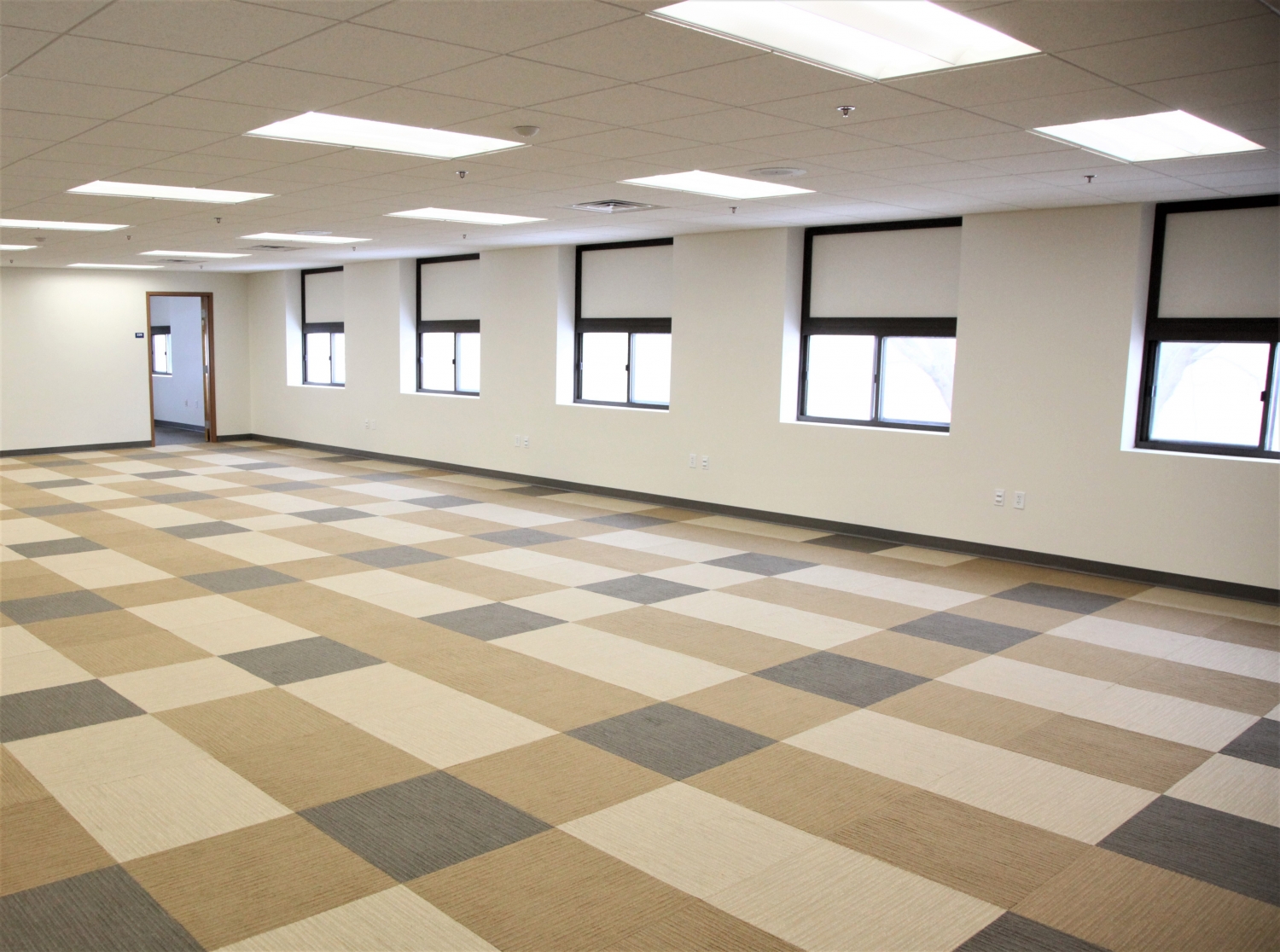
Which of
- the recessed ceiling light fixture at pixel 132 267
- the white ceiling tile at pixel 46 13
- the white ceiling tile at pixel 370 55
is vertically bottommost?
the recessed ceiling light fixture at pixel 132 267

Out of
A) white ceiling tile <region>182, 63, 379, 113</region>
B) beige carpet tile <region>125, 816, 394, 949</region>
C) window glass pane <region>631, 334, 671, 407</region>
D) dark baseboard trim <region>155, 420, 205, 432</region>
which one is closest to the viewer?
beige carpet tile <region>125, 816, 394, 949</region>

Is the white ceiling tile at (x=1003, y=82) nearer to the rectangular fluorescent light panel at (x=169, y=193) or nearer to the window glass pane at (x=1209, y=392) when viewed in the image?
the window glass pane at (x=1209, y=392)

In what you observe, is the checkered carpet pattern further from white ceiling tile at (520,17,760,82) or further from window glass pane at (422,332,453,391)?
window glass pane at (422,332,453,391)

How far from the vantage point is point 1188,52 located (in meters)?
3.66

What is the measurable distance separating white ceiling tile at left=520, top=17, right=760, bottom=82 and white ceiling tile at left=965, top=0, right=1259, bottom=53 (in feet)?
3.12

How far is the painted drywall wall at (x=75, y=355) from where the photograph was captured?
1453 cm

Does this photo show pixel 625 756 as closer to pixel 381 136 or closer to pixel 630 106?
pixel 630 106

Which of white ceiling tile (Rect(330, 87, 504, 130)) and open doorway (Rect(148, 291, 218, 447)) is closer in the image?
white ceiling tile (Rect(330, 87, 504, 130))

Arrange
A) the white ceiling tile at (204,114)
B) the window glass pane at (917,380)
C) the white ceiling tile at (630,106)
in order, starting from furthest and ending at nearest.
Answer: the window glass pane at (917,380)
the white ceiling tile at (204,114)
the white ceiling tile at (630,106)

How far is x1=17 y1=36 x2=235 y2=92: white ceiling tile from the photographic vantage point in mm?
3832

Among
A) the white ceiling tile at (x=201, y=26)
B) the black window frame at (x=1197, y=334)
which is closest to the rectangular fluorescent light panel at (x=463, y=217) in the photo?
the white ceiling tile at (x=201, y=26)

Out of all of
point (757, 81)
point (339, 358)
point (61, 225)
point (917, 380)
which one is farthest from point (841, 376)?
point (339, 358)

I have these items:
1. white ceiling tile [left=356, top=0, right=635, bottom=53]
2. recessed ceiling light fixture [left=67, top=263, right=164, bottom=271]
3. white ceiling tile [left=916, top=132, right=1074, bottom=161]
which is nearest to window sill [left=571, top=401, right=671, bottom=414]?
white ceiling tile [left=916, top=132, right=1074, bottom=161]

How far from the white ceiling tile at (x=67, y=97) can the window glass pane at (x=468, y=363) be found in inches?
334
